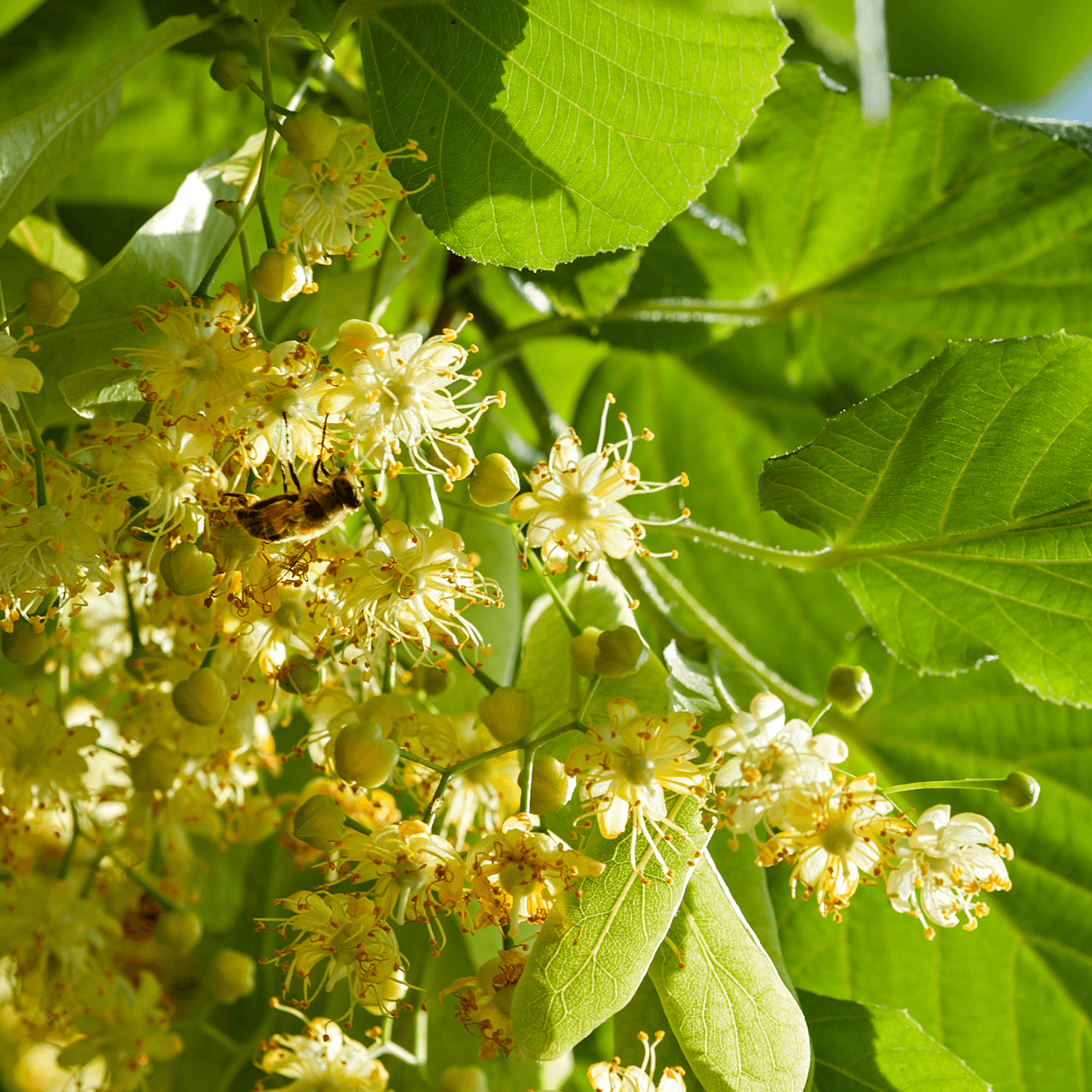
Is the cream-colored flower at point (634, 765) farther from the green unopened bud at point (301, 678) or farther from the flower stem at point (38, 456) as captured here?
the flower stem at point (38, 456)

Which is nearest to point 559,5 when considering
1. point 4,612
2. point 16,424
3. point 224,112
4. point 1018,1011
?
point 16,424

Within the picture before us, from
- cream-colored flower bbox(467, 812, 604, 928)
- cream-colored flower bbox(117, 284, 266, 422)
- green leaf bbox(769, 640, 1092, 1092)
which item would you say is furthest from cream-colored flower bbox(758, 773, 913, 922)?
cream-colored flower bbox(117, 284, 266, 422)

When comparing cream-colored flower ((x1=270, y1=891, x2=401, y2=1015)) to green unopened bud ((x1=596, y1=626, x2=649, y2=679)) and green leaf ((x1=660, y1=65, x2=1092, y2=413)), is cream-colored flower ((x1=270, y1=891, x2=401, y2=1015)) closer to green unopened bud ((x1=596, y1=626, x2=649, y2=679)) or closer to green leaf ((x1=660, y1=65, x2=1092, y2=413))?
green unopened bud ((x1=596, y1=626, x2=649, y2=679))

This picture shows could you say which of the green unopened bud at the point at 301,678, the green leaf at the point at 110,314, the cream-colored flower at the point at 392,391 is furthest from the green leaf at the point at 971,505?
the green leaf at the point at 110,314

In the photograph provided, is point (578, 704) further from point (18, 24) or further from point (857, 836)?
point (18, 24)

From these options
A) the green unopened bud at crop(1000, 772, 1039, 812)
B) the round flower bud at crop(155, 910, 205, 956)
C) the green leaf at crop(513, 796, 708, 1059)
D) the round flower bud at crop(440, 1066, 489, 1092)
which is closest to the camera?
the green leaf at crop(513, 796, 708, 1059)

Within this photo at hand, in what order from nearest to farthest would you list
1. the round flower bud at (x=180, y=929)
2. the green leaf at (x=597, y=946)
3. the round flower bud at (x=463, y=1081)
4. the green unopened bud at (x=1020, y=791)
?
the green leaf at (x=597, y=946) < the green unopened bud at (x=1020, y=791) < the round flower bud at (x=463, y=1081) < the round flower bud at (x=180, y=929)
